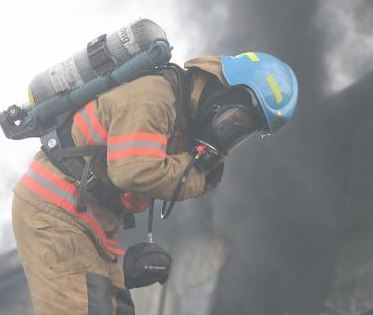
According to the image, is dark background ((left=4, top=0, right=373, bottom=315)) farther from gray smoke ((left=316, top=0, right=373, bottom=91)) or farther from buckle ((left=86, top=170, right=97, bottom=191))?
buckle ((left=86, top=170, right=97, bottom=191))

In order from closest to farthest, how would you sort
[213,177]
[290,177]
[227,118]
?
[227,118] → [213,177] → [290,177]

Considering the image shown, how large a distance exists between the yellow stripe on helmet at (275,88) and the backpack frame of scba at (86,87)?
1.65 ft

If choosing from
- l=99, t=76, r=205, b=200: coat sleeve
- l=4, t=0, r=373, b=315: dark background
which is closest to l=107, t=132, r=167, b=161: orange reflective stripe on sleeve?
l=99, t=76, r=205, b=200: coat sleeve

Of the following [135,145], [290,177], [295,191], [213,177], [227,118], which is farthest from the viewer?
[290,177]

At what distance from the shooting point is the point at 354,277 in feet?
18.5

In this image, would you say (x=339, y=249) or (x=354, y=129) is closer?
(x=339, y=249)

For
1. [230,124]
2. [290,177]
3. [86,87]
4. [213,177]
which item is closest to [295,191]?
[290,177]

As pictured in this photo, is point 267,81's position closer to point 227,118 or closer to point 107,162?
point 227,118

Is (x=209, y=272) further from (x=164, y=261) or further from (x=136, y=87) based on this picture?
(x=136, y=87)

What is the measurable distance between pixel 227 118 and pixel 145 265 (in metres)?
0.81

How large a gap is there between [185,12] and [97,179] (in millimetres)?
6204

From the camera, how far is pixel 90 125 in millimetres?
2980

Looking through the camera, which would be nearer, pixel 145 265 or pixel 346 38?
pixel 145 265

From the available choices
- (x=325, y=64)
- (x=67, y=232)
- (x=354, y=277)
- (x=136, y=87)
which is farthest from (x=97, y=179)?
(x=325, y=64)
